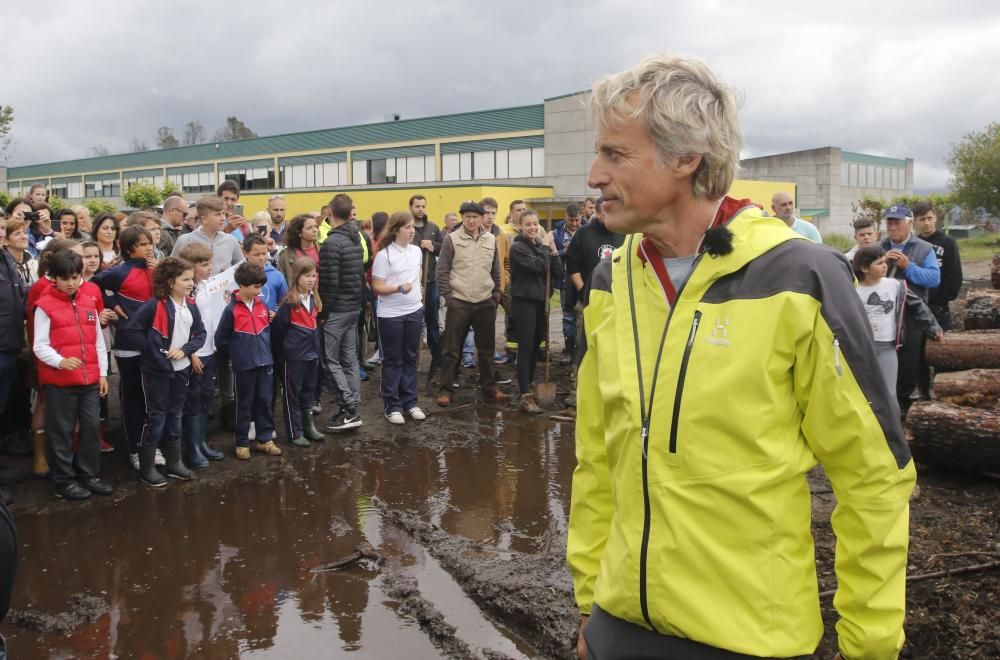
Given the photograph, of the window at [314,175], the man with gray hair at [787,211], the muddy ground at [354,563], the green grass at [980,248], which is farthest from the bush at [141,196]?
the muddy ground at [354,563]

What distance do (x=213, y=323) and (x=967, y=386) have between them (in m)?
6.35

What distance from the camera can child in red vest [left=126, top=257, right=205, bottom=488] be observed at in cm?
640

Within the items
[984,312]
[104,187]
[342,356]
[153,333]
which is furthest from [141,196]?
[984,312]

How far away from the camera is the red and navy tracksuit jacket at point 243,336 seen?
7.01m

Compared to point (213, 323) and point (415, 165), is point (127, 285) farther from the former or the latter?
point (415, 165)

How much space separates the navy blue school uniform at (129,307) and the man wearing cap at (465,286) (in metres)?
3.19

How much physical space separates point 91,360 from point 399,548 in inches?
111

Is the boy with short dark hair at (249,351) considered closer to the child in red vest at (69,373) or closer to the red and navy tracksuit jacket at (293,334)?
the red and navy tracksuit jacket at (293,334)

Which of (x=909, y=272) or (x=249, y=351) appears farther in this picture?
(x=909, y=272)

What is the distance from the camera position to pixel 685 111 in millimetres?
1944

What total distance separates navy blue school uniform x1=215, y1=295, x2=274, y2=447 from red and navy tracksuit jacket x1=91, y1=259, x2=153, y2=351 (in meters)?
0.68

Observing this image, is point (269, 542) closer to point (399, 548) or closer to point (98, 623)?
point (399, 548)

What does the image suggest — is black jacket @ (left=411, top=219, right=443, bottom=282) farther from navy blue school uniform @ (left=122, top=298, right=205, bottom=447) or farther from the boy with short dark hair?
navy blue school uniform @ (left=122, top=298, right=205, bottom=447)

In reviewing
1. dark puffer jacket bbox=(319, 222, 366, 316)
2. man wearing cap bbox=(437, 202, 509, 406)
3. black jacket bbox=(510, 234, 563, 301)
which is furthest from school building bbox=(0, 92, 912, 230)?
dark puffer jacket bbox=(319, 222, 366, 316)
